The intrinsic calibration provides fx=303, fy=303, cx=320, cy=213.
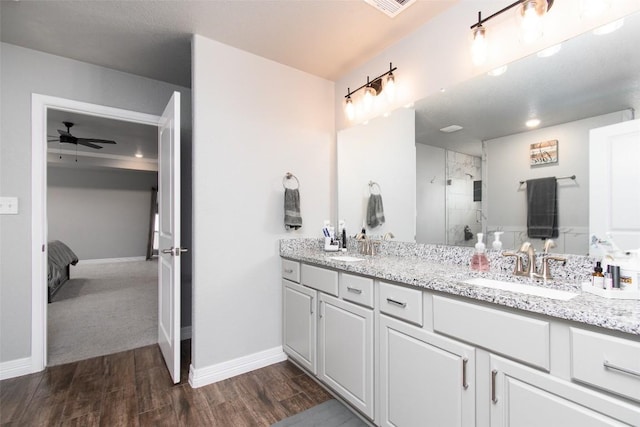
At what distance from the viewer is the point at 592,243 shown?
1.34 metres

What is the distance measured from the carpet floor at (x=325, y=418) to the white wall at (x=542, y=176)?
1.32 metres

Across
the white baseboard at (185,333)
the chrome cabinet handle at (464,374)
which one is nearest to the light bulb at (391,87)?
the chrome cabinet handle at (464,374)

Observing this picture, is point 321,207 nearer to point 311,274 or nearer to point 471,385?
point 311,274

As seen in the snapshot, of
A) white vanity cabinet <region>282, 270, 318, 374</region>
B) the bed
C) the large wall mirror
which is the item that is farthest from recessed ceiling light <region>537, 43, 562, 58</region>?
the bed

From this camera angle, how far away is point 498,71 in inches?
65.4

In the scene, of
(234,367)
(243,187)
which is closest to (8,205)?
(243,187)

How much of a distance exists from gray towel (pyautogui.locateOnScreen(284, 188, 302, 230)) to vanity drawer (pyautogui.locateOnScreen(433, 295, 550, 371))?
1.40m

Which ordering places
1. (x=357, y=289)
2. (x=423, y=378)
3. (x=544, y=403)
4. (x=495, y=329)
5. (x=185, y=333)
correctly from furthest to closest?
(x=185, y=333) → (x=357, y=289) → (x=423, y=378) → (x=495, y=329) → (x=544, y=403)

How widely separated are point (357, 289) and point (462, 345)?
0.63 m

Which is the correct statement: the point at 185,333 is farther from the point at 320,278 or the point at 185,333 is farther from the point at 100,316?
the point at 320,278

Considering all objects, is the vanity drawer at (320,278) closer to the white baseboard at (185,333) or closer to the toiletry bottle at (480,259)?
the toiletry bottle at (480,259)

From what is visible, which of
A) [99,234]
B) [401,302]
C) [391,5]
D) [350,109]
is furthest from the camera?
[99,234]

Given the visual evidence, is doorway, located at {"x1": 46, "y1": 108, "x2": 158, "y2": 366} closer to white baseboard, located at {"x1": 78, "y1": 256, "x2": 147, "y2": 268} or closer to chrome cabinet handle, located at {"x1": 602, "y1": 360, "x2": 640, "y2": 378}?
white baseboard, located at {"x1": 78, "y1": 256, "x2": 147, "y2": 268}

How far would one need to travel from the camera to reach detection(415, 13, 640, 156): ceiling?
1.28m
